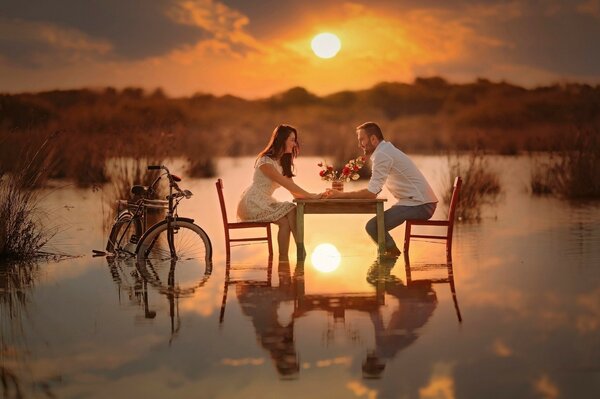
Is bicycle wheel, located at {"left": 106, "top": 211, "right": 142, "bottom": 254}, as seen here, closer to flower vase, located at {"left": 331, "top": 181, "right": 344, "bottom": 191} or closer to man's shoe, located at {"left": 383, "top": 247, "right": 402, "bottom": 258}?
flower vase, located at {"left": 331, "top": 181, "right": 344, "bottom": 191}

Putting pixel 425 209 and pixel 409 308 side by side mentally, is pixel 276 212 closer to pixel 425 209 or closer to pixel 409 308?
pixel 425 209

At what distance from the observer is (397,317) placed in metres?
6.98

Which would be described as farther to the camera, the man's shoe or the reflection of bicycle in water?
the man's shoe

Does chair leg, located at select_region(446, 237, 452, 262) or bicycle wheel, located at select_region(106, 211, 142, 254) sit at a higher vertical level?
bicycle wheel, located at select_region(106, 211, 142, 254)

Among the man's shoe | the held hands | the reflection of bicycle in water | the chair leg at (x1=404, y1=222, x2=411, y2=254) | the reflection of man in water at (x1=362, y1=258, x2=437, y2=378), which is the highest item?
the held hands

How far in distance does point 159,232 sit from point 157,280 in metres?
0.96

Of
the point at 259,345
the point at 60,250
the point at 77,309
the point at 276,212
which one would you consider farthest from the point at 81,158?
the point at 259,345

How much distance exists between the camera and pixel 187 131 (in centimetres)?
2545

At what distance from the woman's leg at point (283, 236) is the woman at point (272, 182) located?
1 centimetres

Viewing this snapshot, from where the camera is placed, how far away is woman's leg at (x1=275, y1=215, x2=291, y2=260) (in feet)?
34.0

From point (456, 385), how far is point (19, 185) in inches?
238

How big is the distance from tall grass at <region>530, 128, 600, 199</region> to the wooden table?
29.3ft

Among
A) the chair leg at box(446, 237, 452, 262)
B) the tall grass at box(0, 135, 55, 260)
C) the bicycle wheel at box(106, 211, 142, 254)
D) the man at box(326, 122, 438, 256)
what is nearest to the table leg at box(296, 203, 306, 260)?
the man at box(326, 122, 438, 256)

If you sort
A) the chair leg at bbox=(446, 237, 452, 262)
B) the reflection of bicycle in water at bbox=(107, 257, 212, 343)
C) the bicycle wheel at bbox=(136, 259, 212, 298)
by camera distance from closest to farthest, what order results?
the reflection of bicycle in water at bbox=(107, 257, 212, 343), the bicycle wheel at bbox=(136, 259, 212, 298), the chair leg at bbox=(446, 237, 452, 262)
